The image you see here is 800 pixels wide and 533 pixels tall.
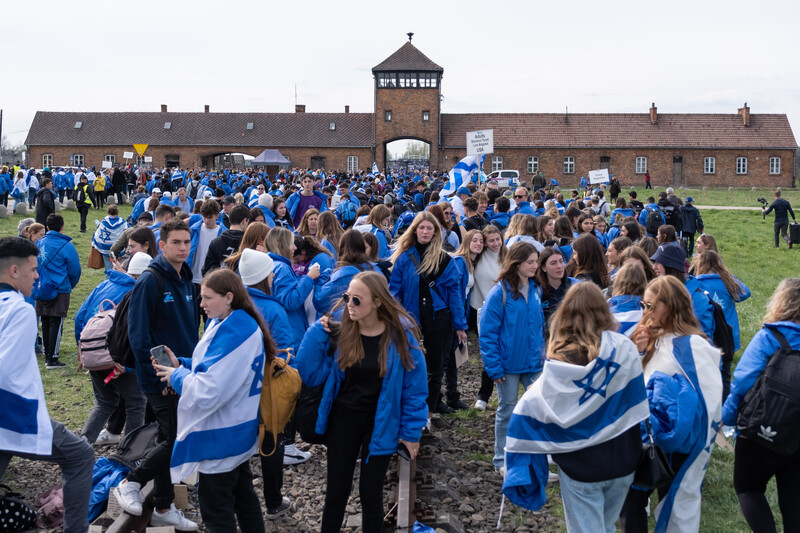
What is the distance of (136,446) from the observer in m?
5.88

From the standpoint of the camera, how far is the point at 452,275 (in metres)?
7.42

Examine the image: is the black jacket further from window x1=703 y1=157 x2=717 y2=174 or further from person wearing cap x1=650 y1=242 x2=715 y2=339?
window x1=703 y1=157 x2=717 y2=174

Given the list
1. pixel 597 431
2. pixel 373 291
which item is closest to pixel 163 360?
pixel 373 291

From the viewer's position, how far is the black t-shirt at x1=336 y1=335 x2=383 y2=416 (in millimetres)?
4586

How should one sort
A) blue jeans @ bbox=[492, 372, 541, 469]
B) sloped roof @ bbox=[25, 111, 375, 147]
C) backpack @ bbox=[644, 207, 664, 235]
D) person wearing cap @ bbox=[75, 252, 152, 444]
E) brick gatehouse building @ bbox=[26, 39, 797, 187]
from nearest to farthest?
blue jeans @ bbox=[492, 372, 541, 469]
person wearing cap @ bbox=[75, 252, 152, 444]
backpack @ bbox=[644, 207, 664, 235]
brick gatehouse building @ bbox=[26, 39, 797, 187]
sloped roof @ bbox=[25, 111, 375, 147]

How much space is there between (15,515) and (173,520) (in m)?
1.18

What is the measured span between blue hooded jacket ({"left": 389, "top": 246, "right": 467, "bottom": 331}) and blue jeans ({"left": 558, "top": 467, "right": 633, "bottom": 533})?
136 inches

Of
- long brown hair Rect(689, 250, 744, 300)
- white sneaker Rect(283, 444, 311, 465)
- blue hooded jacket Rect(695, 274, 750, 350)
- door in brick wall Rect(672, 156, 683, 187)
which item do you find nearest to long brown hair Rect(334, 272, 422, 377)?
white sneaker Rect(283, 444, 311, 465)

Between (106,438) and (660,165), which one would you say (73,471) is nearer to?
(106,438)

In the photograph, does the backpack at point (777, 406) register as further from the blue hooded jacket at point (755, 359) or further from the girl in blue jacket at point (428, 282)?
the girl in blue jacket at point (428, 282)

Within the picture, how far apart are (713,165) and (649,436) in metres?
58.2

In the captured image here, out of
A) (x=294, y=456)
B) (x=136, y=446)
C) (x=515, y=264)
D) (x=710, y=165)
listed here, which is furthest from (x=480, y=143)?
(x=710, y=165)

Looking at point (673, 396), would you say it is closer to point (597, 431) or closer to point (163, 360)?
point (597, 431)

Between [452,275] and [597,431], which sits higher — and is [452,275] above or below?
above
